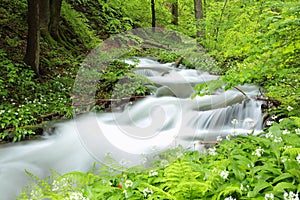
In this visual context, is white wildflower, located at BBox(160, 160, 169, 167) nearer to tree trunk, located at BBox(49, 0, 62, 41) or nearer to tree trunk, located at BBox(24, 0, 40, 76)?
tree trunk, located at BBox(24, 0, 40, 76)

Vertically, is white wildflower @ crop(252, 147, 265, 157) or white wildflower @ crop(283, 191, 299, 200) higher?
white wildflower @ crop(252, 147, 265, 157)

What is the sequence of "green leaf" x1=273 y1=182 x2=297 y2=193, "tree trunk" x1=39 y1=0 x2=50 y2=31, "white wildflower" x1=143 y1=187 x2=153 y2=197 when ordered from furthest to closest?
"tree trunk" x1=39 y1=0 x2=50 y2=31
"white wildflower" x1=143 y1=187 x2=153 y2=197
"green leaf" x1=273 y1=182 x2=297 y2=193

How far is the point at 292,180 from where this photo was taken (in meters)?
2.45

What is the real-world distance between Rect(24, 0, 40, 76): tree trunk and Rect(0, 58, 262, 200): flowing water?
7.44 feet

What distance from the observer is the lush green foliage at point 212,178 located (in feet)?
7.88

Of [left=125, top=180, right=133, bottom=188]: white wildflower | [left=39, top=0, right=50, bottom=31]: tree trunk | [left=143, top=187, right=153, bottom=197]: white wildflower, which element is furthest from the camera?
[left=39, top=0, right=50, bottom=31]: tree trunk

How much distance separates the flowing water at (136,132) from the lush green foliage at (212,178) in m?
0.80

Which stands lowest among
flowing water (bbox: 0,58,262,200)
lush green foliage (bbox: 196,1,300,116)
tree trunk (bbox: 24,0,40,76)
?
flowing water (bbox: 0,58,262,200)

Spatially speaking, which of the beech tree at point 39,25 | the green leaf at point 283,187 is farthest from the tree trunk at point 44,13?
the green leaf at point 283,187

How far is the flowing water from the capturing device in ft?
14.9

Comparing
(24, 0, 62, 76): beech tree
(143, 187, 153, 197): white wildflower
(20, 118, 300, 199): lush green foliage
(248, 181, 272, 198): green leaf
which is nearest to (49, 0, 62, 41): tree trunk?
(24, 0, 62, 76): beech tree

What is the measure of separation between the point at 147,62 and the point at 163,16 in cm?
451

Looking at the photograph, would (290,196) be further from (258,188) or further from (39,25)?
(39,25)

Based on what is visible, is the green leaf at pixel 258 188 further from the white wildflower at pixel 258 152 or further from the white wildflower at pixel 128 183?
the white wildflower at pixel 128 183
